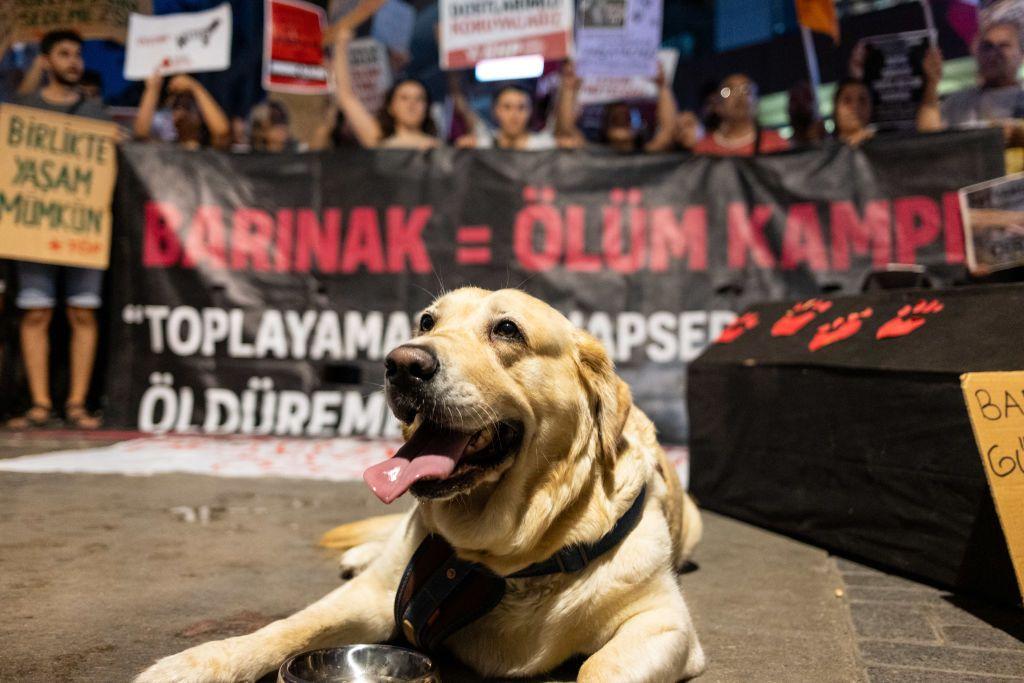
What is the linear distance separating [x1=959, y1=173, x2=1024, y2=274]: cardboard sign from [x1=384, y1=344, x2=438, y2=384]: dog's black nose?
3531 millimetres

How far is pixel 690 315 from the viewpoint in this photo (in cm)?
579

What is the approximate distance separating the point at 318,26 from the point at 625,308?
349 cm

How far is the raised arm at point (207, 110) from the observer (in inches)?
256

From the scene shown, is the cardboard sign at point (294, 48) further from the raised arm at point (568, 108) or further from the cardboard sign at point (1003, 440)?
the cardboard sign at point (1003, 440)

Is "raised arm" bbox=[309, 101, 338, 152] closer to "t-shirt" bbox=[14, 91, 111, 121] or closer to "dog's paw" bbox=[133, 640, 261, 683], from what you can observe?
"t-shirt" bbox=[14, 91, 111, 121]

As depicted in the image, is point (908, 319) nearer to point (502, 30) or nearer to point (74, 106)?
point (502, 30)

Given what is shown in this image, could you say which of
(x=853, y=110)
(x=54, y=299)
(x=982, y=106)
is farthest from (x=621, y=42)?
(x=54, y=299)

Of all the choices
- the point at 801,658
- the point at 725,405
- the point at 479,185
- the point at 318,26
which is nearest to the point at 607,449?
the point at 801,658

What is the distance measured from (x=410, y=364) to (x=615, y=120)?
5.38 meters

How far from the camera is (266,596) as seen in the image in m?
2.50

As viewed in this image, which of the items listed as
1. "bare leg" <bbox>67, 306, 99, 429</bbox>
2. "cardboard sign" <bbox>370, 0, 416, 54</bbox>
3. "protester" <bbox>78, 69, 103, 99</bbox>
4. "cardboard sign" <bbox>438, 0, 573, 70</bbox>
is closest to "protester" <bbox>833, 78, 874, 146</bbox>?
"cardboard sign" <bbox>438, 0, 573, 70</bbox>

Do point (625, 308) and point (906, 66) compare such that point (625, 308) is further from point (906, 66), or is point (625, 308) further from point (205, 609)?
point (205, 609)

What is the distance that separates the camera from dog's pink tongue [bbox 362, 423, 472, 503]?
1.84 meters

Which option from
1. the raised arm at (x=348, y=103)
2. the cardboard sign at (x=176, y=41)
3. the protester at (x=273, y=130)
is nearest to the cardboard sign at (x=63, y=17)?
the cardboard sign at (x=176, y=41)
